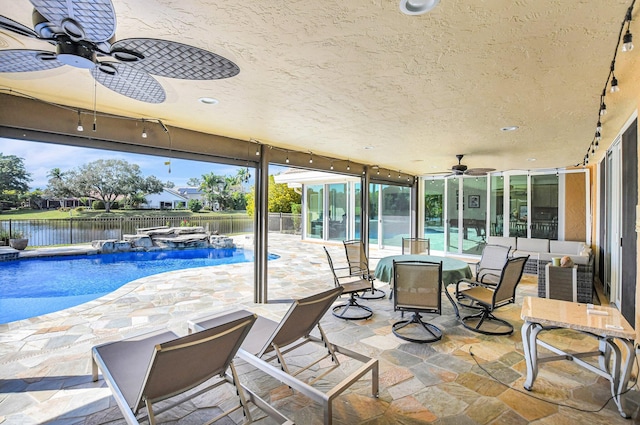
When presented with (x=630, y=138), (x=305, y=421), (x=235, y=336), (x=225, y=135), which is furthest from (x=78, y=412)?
(x=630, y=138)

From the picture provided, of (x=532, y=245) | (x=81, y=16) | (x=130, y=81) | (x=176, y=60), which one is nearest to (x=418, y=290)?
(x=176, y=60)

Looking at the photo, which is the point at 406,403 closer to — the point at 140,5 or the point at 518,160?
the point at 140,5

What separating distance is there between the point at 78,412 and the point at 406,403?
255 centimetres

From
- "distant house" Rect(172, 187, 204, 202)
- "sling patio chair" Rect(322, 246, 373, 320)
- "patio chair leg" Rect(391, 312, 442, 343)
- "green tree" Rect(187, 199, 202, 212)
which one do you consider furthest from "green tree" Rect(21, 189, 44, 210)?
"patio chair leg" Rect(391, 312, 442, 343)

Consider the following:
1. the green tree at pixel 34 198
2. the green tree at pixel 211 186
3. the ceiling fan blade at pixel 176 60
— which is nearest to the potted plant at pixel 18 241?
the green tree at pixel 34 198

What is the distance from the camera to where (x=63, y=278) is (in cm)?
735

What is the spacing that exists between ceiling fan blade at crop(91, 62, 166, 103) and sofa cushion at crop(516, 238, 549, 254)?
873 centimetres

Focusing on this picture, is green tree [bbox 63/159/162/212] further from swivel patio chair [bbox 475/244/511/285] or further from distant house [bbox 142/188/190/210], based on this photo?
swivel patio chair [bbox 475/244/511/285]

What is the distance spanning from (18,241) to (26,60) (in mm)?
4762

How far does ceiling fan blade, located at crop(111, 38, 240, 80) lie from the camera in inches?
64.4

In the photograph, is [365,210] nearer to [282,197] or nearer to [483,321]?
[483,321]

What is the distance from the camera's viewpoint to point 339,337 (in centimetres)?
384

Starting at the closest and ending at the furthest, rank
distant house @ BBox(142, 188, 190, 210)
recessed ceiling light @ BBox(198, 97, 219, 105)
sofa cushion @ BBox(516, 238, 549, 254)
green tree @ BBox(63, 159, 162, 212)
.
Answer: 1. recessed ceiling light @ BBox(198, 97, 219, 105)
2. green tree @ BBox(63, 159, 162, 212)
3. distant house @ BBox(142, 188, 190, 210)
4. sofa cushion @ BBox(516, 238, 549, 254)

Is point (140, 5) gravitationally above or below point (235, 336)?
above
